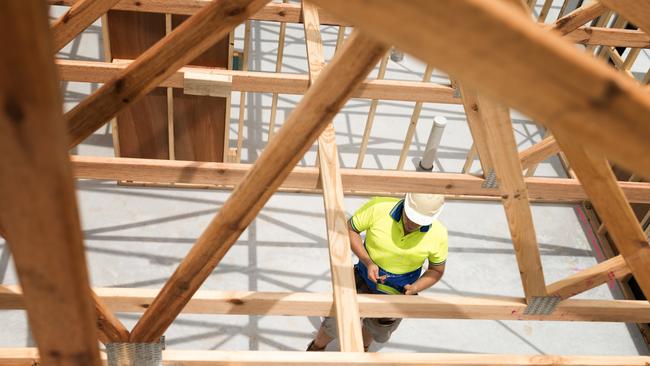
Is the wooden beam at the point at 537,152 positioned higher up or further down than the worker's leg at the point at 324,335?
higher up

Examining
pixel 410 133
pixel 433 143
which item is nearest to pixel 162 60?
pixel 410 133

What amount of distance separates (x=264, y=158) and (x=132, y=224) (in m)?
4.70

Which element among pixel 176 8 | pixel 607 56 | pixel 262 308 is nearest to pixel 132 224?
pixel 176 8

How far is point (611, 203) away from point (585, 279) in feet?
3.77

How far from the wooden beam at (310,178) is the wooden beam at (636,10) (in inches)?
84.9

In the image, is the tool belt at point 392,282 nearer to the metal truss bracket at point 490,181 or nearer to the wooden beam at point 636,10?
the metal truss bracket at point 490,181

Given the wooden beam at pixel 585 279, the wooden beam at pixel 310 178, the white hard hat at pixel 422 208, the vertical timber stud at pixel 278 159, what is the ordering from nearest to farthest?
the vertical timber stud at pixel 278 159 < the wooden beam at pixel 585 279 < the wooden beam at pixel 310 178 < the white hard hat at pixel 422 208

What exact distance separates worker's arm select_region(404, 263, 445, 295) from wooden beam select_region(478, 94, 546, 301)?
4.37 feet

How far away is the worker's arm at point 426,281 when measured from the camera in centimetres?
465

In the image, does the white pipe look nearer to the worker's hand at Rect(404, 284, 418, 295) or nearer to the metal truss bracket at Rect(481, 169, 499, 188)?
the metal truss bracket at Rect(481, 169, 499, 188)

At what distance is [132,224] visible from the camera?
20.7 feet

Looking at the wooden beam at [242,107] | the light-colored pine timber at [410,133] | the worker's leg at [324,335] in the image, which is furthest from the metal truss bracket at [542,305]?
the wooden beam at [242,107]

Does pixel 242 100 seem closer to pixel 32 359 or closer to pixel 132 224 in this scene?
pixel 132 224

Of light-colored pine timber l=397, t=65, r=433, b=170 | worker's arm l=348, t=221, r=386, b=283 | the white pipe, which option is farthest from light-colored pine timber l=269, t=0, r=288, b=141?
worker's arm l=348, t=221, r=386, b=283
